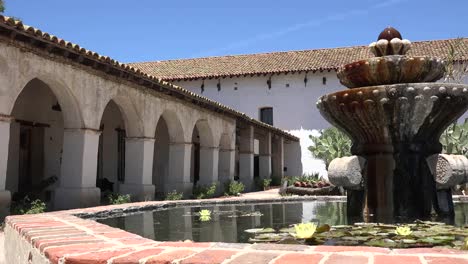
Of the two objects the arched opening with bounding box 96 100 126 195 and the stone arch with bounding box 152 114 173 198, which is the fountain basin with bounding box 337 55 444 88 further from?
the stone arch with bounding box 152 114 173 198

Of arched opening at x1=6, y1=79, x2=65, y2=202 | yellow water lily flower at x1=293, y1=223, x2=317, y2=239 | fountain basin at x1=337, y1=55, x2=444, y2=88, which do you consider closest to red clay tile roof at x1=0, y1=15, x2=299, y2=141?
arched opening at x1=6, y1=79, x2=65, y2=202

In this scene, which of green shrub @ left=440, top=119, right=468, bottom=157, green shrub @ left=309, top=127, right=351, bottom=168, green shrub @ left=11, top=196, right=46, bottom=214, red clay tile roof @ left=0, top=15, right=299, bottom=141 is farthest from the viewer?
green shrub @ left=309, top=127, right=351, bottom=168

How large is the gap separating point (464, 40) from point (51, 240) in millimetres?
28552

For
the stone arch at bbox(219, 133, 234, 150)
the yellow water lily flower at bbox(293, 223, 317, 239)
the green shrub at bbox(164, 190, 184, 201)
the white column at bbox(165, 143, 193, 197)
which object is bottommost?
the green shrub at bbox(164, 190, 184, 201)

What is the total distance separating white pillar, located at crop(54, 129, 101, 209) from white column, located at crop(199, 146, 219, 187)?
7.05 metres

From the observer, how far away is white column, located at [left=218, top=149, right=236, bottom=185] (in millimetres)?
19152

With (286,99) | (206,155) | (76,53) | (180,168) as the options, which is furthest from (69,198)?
(286,99)

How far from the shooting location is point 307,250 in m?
2.55

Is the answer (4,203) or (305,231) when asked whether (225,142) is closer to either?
(4,203)

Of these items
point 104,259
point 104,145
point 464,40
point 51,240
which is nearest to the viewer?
point 104,259

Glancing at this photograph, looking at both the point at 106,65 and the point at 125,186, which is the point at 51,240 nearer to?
the point at 106,65

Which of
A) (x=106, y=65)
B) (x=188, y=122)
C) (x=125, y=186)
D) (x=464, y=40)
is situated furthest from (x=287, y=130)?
(x=106, y=65)

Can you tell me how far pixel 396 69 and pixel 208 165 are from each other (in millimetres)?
12422

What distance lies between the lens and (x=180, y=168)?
49.7 feet
